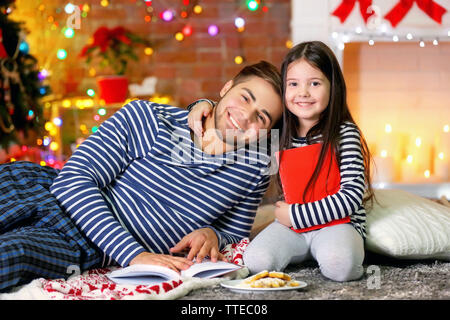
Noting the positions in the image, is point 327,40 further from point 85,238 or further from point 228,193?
point 85,238

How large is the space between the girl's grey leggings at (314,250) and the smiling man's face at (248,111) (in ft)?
0.81

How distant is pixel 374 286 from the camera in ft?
3.99

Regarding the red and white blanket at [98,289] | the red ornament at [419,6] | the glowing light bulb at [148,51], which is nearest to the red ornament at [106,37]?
the glowing light bulb at [148,51]

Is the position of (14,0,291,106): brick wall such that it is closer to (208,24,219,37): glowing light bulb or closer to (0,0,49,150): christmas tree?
(208,24,219,37): glowing light bulb

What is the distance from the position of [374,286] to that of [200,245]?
39 cm

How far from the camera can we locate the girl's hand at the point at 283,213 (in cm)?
140

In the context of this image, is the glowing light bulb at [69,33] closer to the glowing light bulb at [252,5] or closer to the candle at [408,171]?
the glowing light bulb at [252,5]

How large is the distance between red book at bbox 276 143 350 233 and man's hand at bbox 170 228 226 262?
0.22m

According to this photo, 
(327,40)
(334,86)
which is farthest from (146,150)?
(327,40)

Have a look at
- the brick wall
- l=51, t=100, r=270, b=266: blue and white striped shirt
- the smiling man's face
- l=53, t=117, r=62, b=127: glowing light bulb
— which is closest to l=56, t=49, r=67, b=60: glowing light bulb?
the brick wall

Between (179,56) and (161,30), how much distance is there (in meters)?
0.18

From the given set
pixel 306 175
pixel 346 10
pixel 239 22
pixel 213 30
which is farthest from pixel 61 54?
pixel 306 175

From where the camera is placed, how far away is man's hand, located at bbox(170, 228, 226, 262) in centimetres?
129

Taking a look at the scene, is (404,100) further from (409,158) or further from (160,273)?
(160,273)
